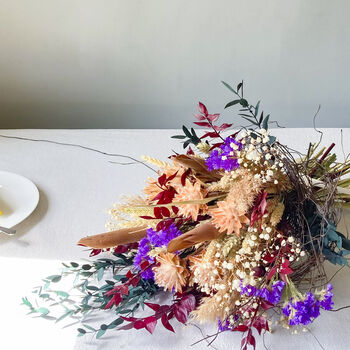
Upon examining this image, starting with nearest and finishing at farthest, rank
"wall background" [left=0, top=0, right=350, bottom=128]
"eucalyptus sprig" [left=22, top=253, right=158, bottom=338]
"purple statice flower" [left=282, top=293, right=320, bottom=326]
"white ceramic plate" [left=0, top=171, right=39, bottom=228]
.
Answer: "purple statice flower" [left=282, top=293, right=320, bottom=326] → "eucalyptus sprig" [left=22, top=253, right=158, bottom=338] → "white ceramic plate" [left=0, top=171, right=39, bottom=228] → "wall background" [left=0, top=0, right=350, bottom=128]

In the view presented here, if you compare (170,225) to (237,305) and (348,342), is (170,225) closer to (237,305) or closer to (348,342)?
(237,305)

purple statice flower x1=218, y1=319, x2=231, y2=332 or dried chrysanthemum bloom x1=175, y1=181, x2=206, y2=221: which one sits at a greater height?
dried chrysanthemum bloom x1=175, y1=181, x2=206, y2=221

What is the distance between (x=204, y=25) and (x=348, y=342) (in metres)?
1.18

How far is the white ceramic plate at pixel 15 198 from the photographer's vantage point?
1.03m

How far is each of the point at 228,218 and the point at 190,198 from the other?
8 cm

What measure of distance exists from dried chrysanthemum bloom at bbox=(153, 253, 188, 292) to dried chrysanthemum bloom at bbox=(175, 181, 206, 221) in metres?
0.08

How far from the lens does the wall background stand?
63.6 inches

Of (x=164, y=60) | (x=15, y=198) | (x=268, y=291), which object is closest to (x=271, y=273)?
(x=268, y=291)

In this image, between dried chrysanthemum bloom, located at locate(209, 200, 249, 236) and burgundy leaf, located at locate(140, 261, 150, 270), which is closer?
dried chrysanthemum bloom, located at locate(209, 200, 249, 236)

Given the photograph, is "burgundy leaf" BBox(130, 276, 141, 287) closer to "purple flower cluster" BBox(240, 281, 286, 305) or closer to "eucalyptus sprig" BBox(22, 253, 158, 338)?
"eucalyptus sprig" BBox(22, 253, 158, 338)

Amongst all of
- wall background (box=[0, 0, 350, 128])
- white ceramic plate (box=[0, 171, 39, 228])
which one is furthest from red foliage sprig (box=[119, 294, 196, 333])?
wall background (box=[0, 0, 350, 128])

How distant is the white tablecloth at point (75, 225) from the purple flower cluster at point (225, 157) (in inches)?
10.7

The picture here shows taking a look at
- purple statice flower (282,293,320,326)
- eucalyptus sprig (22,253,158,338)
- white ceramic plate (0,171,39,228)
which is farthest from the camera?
white ceramic plate (0,171,39,228)

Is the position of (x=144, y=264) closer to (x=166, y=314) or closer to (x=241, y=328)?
(x=166, y=314)
